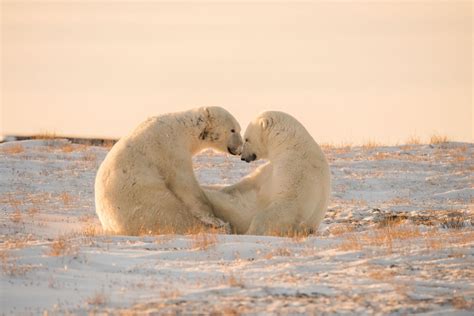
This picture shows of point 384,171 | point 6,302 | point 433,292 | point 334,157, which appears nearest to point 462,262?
point 433,292

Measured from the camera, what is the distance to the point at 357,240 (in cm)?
909

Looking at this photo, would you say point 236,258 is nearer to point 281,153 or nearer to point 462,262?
point 462,262

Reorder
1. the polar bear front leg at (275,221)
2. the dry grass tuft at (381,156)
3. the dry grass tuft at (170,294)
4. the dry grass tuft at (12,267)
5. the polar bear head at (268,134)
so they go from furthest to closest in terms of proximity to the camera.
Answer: the dry grass tuft at (381,156) → the polar bear head at (268,134) → the polar bear front leg at (275,221) → the dry grass tuft at (12,267) → the dry grass tuft at (170,294)

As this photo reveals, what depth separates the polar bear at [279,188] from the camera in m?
9.95

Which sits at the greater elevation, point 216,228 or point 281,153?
point 281,153

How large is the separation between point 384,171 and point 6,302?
13.9m

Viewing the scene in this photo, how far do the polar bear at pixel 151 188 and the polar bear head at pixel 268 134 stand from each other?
950mm

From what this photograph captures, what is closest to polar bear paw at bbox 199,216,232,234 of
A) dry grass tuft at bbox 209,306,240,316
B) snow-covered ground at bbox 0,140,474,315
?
snow-covered ground at bbox 0,140,474,315

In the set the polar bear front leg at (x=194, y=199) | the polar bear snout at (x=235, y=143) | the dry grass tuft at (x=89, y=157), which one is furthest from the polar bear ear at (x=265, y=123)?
the dry grass tuft at (x=89, y=157)

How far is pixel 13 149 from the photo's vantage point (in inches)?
790

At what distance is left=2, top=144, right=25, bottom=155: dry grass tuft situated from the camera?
19.8 metres

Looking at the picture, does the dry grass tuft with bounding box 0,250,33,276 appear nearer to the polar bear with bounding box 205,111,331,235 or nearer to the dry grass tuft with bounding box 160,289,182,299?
the dry grass tuft with bounding box 160,289,182,299

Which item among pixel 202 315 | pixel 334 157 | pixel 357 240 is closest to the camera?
pixel 202 315

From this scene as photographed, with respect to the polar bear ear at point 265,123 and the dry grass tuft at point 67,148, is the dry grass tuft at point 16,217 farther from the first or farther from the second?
the dry grass tuft at point 67,148
